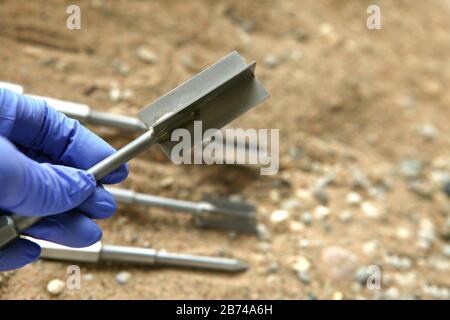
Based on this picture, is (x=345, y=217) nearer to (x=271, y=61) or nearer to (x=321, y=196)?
(x=321, y=196)

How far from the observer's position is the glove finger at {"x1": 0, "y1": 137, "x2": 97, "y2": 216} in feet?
3.19

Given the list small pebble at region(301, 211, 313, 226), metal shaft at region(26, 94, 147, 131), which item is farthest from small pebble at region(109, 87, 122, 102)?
small pebble at region(301, 211, 313, 226)

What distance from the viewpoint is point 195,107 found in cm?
121

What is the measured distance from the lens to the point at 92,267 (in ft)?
4.83

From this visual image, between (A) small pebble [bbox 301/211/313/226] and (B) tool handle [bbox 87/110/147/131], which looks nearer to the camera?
(B) tool handle [bbox 87/110/147/131]

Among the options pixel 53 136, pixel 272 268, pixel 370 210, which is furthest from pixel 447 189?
pixel 53 136

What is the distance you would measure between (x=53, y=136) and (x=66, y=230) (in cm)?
26

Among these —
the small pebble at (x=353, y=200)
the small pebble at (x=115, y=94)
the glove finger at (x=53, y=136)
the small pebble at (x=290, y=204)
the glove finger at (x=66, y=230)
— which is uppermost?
the small pebble at (x=115, y=94)

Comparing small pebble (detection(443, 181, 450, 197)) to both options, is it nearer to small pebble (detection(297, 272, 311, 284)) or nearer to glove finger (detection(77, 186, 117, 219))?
small pebble (detection(297, 272, 311, 284))

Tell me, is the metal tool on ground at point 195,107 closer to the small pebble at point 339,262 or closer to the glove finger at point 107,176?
the glove finger at point 107,176

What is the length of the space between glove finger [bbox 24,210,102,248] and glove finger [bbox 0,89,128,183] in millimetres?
130

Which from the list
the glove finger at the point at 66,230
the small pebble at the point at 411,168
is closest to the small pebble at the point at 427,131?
the small pebble at the point at 411,168

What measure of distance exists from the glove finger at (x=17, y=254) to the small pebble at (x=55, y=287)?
203 mm

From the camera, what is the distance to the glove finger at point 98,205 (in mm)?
1233
